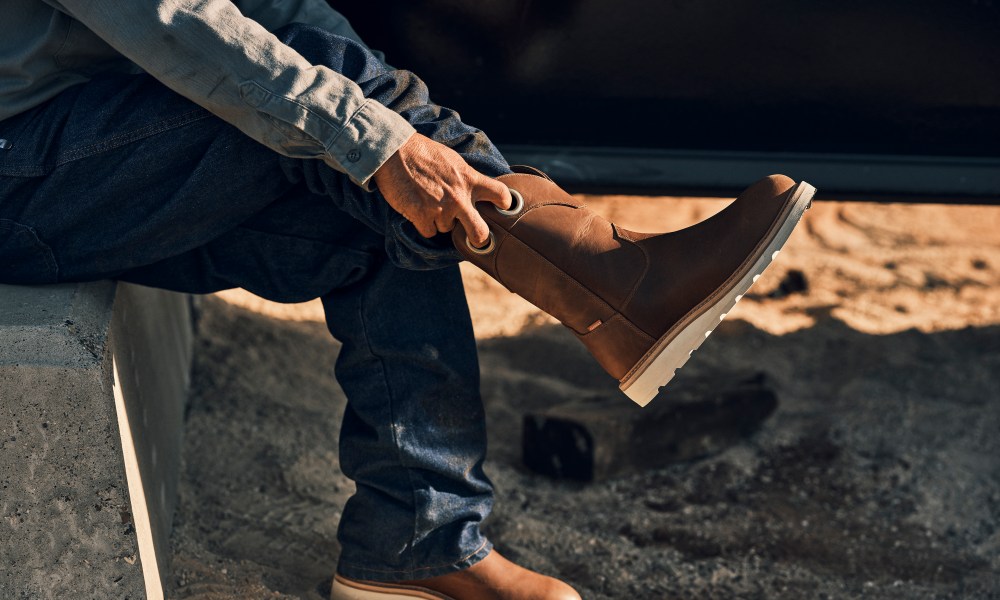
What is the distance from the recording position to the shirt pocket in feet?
4.83

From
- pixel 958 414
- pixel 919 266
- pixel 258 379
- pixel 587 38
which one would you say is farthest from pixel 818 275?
pixel 258 379

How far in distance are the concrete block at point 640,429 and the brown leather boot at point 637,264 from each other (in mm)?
651

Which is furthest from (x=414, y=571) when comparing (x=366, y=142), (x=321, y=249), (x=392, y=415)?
(x=366, y=142)

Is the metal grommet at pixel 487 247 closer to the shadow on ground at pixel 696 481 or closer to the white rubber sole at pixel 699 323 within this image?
the white rubber sole at pixel 699 323

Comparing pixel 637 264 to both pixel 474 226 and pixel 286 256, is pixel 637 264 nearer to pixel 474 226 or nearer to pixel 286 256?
pixel 474 226

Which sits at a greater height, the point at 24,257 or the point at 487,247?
the point at 487,247

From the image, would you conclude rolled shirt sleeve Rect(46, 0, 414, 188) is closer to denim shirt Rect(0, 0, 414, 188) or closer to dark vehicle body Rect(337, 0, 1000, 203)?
denim shirt Rect(0, 0, 414, 188)

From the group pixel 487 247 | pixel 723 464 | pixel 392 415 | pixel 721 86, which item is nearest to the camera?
pixel 487 247

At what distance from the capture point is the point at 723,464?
2.20 metres

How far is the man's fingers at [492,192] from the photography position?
141cm

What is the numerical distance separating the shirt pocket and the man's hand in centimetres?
51

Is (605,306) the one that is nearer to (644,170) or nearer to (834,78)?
(644,170)

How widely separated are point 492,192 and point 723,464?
40.9 inches

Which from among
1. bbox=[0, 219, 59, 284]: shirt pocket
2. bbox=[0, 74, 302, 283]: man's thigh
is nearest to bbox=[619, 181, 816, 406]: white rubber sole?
bbox=[0, 74, 302, 283]: man's thigh
